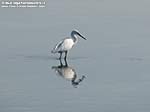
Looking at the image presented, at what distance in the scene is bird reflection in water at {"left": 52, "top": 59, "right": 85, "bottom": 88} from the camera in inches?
562

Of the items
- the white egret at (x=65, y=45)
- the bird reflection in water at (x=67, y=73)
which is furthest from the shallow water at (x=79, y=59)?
the white egret at (x=65, y=45)

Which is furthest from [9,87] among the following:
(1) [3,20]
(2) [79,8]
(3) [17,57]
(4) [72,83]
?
(2) [79,8]

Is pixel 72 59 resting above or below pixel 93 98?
above

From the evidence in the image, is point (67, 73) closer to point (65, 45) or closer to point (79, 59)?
point (79, 59)

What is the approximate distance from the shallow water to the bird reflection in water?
74 millimetres

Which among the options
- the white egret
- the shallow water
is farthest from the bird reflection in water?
the white egret

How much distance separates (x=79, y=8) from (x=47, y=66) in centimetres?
921

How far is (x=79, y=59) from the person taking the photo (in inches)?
657

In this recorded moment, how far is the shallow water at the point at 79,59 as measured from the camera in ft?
41.3

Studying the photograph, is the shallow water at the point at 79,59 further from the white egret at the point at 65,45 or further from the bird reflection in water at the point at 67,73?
the white egret at the point at 65,45

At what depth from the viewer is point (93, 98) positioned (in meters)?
12.9

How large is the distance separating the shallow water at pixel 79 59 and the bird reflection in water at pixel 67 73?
7 centimetres

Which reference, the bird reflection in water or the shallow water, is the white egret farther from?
the bird reflection in water

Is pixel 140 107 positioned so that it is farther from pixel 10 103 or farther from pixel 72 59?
pixel 72 59
